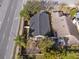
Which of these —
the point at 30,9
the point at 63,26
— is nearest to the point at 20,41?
the point at 30,9

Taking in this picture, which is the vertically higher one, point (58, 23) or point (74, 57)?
point (58, 23)

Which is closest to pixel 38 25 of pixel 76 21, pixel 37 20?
pixel 37 20

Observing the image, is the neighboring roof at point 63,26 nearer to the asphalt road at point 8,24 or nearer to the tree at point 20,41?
the tree at point 20,41

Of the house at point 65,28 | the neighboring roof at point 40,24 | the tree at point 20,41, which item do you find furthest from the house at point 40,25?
the tree at point 20,41

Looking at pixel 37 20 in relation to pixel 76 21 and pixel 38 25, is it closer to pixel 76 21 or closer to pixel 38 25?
pixel 38 25

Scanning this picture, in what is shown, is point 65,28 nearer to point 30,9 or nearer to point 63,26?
point 63,26
